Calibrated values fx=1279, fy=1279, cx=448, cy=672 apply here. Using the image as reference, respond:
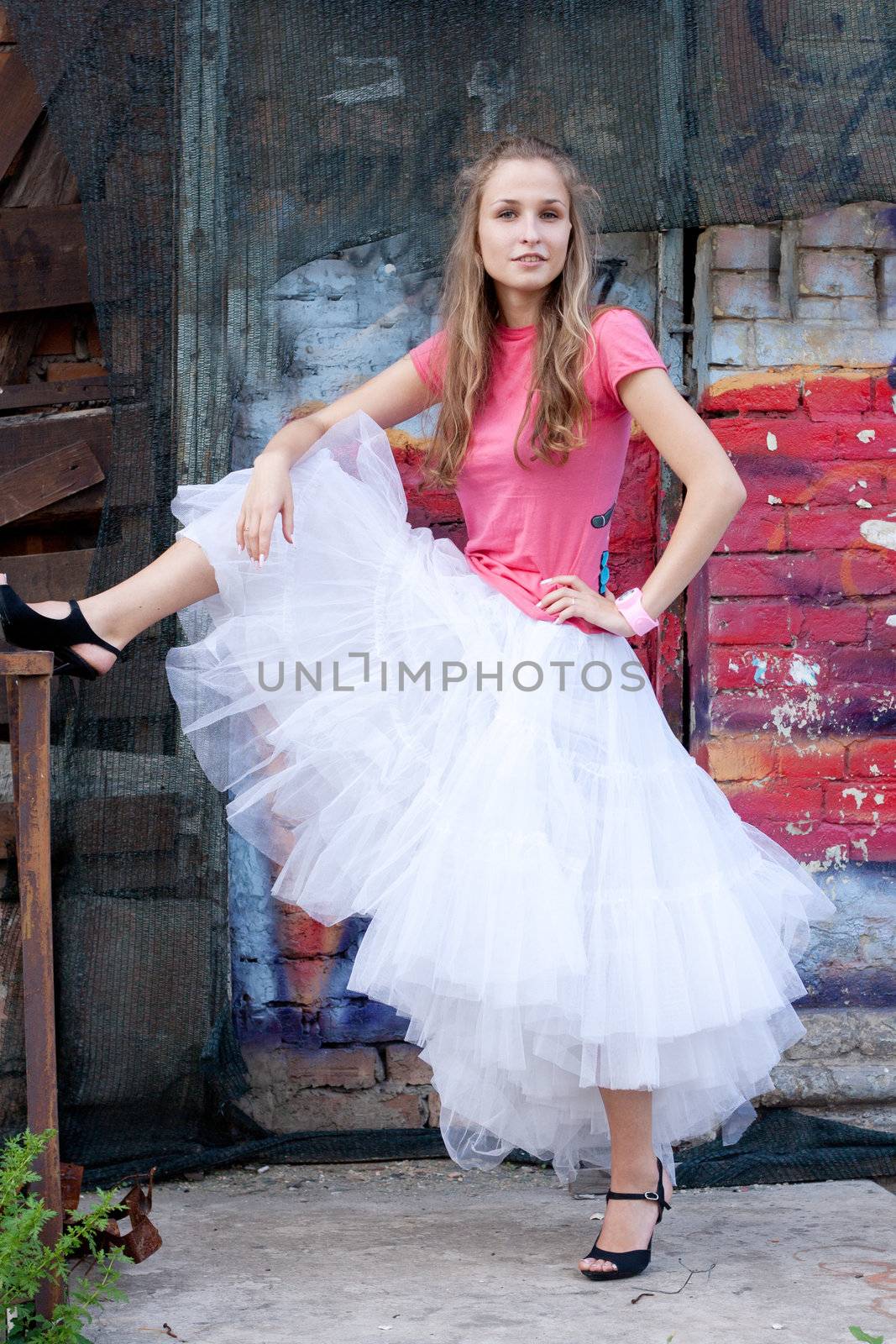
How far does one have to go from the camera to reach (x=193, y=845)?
3.02 meters

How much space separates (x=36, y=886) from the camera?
7.31 ft

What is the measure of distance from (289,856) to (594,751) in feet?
2.03

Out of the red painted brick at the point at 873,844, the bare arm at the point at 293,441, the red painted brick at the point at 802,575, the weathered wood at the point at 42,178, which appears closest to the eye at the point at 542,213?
the bare arm at the point at 293,441

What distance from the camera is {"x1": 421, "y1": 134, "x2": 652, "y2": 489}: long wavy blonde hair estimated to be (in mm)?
2457

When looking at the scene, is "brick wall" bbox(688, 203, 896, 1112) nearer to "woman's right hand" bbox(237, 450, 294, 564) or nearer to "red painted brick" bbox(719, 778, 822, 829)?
"red painted brick" bbox(719, 778, 822, 829)

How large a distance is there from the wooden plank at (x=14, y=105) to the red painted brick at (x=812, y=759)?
2410mm

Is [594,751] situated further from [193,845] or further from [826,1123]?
[826,1123]

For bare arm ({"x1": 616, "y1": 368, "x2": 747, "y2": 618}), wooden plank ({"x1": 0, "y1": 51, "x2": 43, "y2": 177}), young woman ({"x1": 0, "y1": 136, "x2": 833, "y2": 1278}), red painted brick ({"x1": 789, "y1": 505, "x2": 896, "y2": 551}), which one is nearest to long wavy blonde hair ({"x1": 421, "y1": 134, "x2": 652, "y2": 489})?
young woman ({"x1": 0, "y1": 136, "x2": 833, "y2": 1278})

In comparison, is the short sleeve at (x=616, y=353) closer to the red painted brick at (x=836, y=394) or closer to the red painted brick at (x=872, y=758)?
the red painted brick at (x=836, y=394)

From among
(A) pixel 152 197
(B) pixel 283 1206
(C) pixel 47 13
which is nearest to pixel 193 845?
(B) pixel 283 1206

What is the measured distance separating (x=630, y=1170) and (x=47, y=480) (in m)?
2.09

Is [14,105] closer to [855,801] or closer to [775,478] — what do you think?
[775,478]

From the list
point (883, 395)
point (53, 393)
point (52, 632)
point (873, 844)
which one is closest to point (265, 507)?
point (52, 632)

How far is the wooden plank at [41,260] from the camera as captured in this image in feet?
10.3
